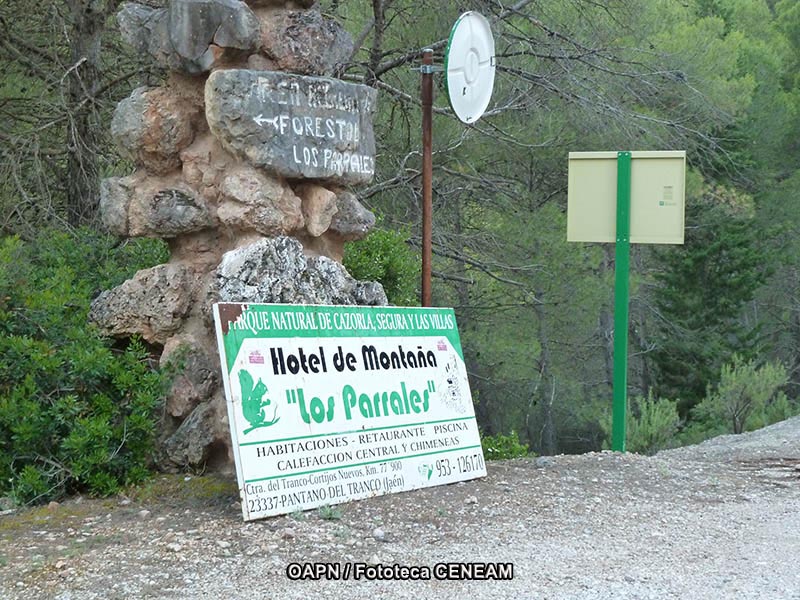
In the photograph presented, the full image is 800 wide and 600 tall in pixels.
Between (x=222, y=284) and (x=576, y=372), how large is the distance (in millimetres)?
17993

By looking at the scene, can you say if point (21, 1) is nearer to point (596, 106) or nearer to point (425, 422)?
point (596, 106)

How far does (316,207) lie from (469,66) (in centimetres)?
135

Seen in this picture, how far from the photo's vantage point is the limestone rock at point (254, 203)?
6.54 m

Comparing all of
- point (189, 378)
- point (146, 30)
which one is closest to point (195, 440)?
point (189, 378)

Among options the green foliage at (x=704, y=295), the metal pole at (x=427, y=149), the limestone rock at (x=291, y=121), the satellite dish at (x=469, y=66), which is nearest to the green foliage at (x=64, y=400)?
the limestone rock at (x=291, y=121)

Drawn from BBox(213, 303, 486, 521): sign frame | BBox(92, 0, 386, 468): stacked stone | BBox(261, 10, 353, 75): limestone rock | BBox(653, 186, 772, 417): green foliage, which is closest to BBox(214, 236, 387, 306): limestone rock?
BBox(92, 0, 386, 468): stacked stone

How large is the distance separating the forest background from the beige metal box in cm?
183

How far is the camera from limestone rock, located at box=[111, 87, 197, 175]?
6797mm

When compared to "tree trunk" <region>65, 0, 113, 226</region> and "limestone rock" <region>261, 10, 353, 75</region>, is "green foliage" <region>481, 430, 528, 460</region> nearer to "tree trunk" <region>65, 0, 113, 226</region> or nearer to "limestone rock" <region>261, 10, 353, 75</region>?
"tree trunk" <region>65, 0, 113, 226</region>

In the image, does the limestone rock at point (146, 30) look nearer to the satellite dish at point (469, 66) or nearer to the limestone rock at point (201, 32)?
the limestone rock at point (201, 32)

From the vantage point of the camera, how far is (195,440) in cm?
644

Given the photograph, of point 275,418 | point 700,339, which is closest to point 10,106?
point 275,418

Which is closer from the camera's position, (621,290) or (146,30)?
(146,30)

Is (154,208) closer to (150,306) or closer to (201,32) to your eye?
(150,306)
